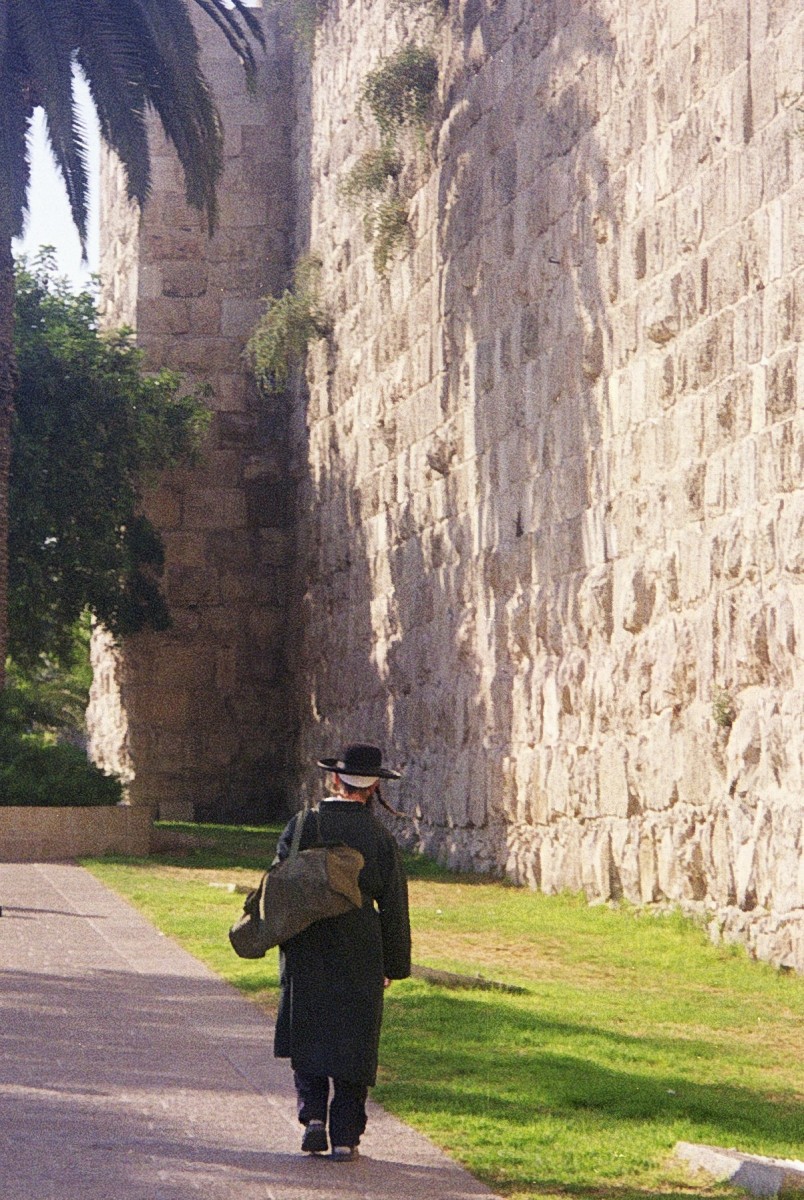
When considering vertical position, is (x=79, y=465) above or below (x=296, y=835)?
above

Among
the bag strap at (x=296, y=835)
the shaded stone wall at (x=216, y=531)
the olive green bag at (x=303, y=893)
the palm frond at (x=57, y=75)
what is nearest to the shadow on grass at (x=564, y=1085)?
the olive green bag at (x=303, y=893)

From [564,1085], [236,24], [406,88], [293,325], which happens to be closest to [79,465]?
[293,325]

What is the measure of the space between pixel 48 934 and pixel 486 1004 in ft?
11.3

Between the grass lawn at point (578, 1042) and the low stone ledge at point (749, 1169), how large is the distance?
50 mm

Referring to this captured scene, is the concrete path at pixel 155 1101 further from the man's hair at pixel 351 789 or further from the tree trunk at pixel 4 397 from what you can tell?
the tree trunk at pixel 4 397

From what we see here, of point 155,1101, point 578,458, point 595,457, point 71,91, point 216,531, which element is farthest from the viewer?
point 216,531

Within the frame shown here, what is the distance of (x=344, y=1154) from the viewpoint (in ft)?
18.0

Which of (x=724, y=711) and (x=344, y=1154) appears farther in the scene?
(x=724, y=711)

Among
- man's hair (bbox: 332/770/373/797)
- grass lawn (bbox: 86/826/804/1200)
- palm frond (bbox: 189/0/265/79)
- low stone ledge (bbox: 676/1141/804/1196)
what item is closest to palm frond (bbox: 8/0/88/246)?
palm frond (bbox: 189/0/265/79)

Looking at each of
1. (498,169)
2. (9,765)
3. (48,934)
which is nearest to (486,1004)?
(48,934)

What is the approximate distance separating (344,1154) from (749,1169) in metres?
1.15

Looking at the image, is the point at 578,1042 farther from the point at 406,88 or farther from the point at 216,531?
the point at 216,531

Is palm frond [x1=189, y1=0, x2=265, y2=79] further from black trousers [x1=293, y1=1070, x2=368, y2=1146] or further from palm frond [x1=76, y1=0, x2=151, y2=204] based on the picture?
black trousers [x1=293, y1=1070, x2=368, y2=1146]

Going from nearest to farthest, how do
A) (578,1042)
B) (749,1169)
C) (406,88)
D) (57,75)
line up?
(749,1169) < (578,1042) < (57,75) < (406,88)
